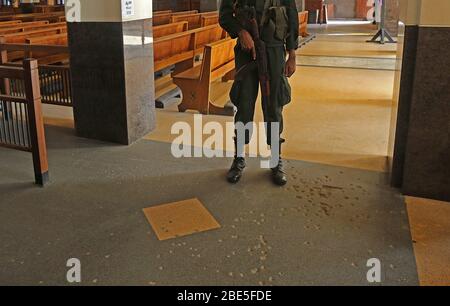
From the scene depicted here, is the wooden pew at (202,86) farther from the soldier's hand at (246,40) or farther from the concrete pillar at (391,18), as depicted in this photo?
the concrete pillar at (391,18)

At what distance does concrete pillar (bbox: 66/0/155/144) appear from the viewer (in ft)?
11.8

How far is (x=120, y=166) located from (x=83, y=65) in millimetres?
989

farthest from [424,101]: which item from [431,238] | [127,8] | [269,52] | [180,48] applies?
[180,48]

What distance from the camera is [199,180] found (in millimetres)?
3080

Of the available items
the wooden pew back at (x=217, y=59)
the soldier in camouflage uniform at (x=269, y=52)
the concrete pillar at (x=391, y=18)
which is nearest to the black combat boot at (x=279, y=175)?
the soldier in camouflage uniform at (x=269, y=52)

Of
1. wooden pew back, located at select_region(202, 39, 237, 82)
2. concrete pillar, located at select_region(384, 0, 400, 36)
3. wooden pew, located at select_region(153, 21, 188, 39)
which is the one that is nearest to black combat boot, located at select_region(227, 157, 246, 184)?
wooden pew back, located at select_region(202, 39, 237, 82)

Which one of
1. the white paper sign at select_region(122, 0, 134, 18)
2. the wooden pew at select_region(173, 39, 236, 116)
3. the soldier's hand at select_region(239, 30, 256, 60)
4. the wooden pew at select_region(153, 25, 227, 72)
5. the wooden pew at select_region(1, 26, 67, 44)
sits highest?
the white paper sign at select_region(122, 0, 134, 18)

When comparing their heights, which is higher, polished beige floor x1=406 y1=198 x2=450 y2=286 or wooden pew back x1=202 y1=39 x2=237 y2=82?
wooden pew back x1=202 y1=39 x2=237 y2=82

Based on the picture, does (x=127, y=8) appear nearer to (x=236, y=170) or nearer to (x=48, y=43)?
(x=236, y=170)

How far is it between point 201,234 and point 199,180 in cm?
72

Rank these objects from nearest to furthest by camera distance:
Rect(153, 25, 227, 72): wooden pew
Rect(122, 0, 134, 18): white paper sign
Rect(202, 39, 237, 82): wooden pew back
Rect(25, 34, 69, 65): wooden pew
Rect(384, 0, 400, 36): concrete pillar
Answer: Rect(122, 0, 134, 18): white paper sign → Rect(202, 39, 237, 82): wooden pew back → Rect(25, 34, 69, 65): wooden pew → Rect(153, 25, 227, 72): wooden pew → Rect(384, 0, 400, 36): concrete pillar

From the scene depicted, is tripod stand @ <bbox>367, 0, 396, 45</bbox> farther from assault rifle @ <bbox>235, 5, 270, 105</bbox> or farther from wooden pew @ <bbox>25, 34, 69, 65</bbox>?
assault rifle @ <bbox>235, 5, 270, 105</bbox>

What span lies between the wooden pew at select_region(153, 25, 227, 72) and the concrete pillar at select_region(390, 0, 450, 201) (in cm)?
274
